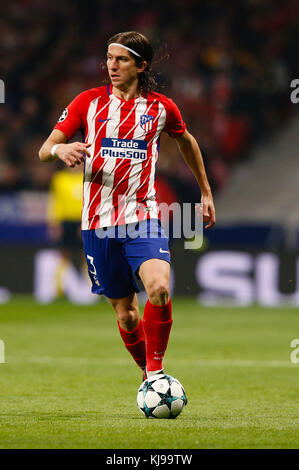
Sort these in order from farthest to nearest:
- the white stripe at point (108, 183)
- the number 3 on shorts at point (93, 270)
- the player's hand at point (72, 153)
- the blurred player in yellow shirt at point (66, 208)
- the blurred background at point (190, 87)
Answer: the blurred background at point (190, 87) < the blurred player in yellow shirt at point (66, 208) < the number 3 on shorts at point (93, 270) < the white stripe at point (108, 183) < the player's hand at point (72, 153)

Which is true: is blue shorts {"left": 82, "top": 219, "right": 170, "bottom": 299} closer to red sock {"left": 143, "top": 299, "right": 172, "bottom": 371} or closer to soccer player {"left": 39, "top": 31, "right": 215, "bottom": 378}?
soccer player {"left": 39, "top": 31, "right": 215, "bottom": 378}

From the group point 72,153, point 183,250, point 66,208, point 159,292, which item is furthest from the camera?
point 66,208

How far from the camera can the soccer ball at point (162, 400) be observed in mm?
4441

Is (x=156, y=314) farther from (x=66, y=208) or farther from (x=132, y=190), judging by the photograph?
(x=66, y=208)

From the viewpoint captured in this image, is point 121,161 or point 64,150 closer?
point 64,150

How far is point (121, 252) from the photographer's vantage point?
16.2ft

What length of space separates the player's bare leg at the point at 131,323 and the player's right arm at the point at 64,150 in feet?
3.20

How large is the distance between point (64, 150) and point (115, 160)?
1.82 ft

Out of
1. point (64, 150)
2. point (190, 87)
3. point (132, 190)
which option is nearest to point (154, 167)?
point (132, 190)

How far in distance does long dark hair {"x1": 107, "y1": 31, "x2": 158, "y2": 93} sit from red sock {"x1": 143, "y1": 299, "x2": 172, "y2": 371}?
121 centimetres

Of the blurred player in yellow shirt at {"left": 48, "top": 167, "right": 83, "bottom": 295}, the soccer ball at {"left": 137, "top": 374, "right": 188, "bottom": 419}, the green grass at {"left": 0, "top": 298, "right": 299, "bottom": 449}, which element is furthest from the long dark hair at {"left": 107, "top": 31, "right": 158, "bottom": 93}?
the blurred player in yellow shirt at {"left": 48, "top": 167, "right": 83, "bottom": 295}

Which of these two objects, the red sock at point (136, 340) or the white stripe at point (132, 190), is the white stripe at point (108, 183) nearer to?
the white stripe at point (132, 190)

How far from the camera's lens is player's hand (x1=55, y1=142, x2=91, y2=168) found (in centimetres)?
425

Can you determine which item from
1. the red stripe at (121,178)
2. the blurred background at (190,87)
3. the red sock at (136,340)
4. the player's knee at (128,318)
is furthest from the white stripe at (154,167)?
the blurred background at (190,87)
